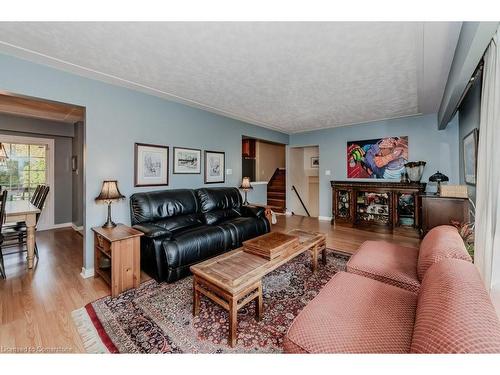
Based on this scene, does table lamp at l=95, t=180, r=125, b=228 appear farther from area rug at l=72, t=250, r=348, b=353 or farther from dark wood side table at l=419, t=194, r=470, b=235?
dark wood side table at l=419, t=194, r=470, b=235

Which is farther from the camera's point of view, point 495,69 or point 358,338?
point 495,69

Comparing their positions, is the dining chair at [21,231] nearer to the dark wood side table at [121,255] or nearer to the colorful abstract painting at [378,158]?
the dark wood side table at [121,255]

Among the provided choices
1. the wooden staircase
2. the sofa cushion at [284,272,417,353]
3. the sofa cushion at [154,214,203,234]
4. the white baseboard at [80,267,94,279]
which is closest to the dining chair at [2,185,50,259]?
the white baseboard at [80,267,94,279]

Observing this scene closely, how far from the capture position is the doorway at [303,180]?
21.0 feet

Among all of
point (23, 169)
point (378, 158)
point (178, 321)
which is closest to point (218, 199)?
point (178, 321)

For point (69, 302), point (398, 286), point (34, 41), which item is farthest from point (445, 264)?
point (34, 41)

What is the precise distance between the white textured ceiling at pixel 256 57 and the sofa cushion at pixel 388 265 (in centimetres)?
189

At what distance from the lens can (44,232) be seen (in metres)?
4.36

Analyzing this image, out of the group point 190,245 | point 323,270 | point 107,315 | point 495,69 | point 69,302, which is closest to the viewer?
point 495,69

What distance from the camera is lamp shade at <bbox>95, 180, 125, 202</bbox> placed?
8.05ft

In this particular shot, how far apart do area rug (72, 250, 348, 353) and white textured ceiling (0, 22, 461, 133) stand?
92.2 inches
